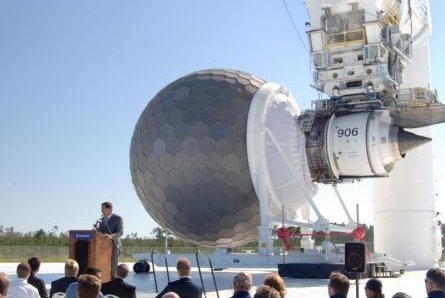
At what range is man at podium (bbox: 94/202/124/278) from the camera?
1297 centimetres

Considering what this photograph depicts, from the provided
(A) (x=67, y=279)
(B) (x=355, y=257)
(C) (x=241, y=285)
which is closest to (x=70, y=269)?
(A) (x=67, y=279)

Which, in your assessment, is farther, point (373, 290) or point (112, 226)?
point (112, 226)

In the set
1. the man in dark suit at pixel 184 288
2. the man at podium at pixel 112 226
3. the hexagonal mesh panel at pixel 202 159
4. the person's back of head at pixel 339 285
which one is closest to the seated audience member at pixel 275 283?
the person's back of head at pixel 339 285

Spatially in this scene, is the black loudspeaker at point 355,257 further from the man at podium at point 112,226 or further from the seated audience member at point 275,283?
the seated audience member at point 275,283

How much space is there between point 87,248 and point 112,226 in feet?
4.09

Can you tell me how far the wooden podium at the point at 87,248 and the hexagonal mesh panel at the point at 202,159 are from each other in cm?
1007

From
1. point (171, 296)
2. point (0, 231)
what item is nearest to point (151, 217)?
point (171, 296)

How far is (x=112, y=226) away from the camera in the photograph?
13.1m

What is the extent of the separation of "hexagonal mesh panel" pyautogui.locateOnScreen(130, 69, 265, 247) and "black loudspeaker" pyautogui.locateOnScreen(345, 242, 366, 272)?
10.4 metres

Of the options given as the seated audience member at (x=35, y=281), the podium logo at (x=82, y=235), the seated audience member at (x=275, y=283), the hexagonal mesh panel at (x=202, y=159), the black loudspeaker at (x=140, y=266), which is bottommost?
the black loudspeaker at (x=140, y=266)

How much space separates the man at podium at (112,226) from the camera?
13.0m

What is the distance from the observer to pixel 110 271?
12.8 meters

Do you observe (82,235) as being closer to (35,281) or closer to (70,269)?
(35,281)

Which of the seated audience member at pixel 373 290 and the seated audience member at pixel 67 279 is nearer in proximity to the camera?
the seated audience member at pixel 373 290
